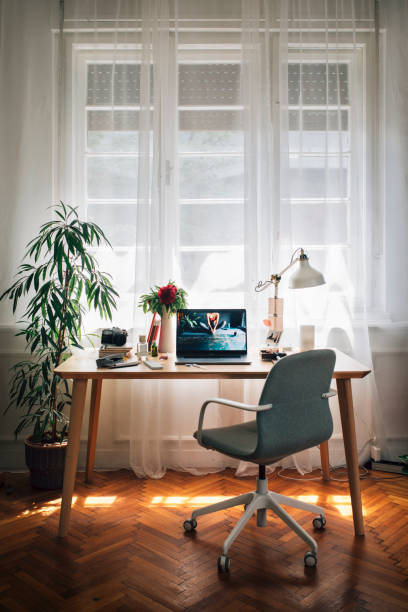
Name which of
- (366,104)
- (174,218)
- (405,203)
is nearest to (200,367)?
(174,218)

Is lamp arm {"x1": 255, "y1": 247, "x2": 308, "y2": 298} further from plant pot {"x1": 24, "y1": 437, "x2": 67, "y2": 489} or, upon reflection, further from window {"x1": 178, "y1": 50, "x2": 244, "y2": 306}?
plant pot {"x1": 24, "y1": 437, "x2": 67, "y2": 489}

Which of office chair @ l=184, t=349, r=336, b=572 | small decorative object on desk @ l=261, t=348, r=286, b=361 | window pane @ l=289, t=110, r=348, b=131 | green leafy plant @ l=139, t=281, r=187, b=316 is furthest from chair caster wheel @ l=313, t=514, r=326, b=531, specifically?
window pane @ l=289, t=110, r=348, b=131

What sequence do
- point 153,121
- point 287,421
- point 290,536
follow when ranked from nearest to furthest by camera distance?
point 287,421
point 290,536
point 153,121

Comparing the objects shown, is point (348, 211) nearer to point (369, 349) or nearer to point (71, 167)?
point (369, 349)

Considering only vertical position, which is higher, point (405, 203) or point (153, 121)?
point (153, 121)

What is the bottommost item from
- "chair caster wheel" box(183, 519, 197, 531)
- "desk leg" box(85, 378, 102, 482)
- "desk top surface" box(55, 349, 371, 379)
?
"chair caster wheel" box(183, 519, 197, 531)

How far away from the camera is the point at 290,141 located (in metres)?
3.25

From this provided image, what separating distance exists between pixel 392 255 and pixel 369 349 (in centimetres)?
61

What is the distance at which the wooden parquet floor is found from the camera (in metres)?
2.00

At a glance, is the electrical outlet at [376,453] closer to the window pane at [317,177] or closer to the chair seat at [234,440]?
the chair seat at [234,440]

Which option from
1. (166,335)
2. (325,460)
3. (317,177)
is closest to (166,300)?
(166,335)

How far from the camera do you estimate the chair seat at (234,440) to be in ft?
7.32

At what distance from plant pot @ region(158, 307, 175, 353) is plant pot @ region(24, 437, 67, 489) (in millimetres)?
810

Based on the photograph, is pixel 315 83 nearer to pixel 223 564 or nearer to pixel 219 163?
pixel 219 163
